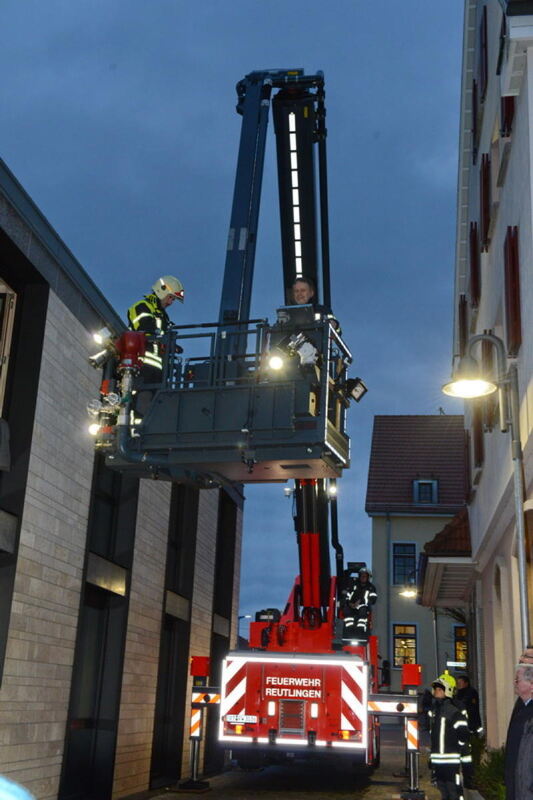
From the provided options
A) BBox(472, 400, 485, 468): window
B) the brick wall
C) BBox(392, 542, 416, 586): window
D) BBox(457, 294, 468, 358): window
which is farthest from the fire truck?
BBox(392, 542, 416, 586): window

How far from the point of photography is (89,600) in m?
13.4

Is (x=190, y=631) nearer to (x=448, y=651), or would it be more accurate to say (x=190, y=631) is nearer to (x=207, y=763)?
(x=207, y=763)

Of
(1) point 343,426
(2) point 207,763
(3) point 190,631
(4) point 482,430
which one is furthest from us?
(2) point 207,763

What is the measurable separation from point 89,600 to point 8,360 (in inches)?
166

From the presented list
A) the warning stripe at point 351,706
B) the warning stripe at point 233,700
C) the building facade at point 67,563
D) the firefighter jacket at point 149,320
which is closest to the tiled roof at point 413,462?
the building facade at point 67,563

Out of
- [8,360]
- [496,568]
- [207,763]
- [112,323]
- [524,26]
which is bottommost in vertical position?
[207,763]

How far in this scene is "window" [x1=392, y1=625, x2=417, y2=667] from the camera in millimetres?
38156

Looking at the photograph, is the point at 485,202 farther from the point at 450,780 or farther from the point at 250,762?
the point at 250,762

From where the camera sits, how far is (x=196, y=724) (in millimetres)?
13453

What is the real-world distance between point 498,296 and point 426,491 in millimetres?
28771

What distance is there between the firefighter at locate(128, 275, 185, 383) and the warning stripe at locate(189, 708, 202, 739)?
598cm

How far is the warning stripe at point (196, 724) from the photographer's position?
13398 millimetres

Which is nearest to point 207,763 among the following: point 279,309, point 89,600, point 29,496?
point 89,600

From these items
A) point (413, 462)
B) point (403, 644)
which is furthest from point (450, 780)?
point (413, 462)
